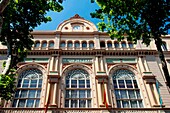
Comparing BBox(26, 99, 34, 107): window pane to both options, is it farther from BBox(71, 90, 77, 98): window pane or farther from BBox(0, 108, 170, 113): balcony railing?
BBox(71, 90, 77, 98): window pane

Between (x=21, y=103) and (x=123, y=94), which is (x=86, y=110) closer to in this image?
(x=123, y=94)

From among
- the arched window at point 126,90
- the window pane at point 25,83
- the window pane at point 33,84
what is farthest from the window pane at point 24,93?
the arched window at point 126,90

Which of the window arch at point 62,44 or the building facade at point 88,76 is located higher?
the window arch at point 62,44

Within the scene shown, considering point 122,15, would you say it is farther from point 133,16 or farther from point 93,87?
point 93,87

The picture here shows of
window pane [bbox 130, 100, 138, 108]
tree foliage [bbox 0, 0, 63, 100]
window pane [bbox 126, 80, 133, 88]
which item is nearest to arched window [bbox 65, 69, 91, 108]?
window pane [bbox 126, 80, 133, 88]

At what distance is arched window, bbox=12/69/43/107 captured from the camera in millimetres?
21781

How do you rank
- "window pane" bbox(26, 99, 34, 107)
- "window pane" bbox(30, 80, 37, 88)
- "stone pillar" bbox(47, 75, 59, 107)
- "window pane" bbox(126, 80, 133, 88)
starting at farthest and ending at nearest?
"window pane" bbox(126, 80, 133, 88), "window pane" bbox(30, 80, 37, 88), "window pane" bbox(26, 99, 34, 107), "stone pillar" bbox(47, 75, 59, 107)

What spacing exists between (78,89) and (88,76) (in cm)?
217

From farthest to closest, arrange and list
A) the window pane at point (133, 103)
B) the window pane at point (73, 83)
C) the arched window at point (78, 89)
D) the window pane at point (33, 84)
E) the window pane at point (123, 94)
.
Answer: the window pane at point (73, 83) → the window pane at point (33, 84) → the window pane at point (123, 94) → the arched window at point (78, 89) → the window pane at point (133, 103)

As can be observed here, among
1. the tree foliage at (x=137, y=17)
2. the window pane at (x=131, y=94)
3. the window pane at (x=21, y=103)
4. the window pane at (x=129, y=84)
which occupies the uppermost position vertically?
the tree foliage at (x=137, y=17)

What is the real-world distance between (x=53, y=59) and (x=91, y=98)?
6874 mm

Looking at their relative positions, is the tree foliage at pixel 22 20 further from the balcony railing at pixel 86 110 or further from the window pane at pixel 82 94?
the window pane at pixel 82 94

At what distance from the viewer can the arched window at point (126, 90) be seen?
2200 centimetres

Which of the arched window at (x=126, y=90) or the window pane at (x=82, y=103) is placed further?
the arched window at (x=126, y=90)
